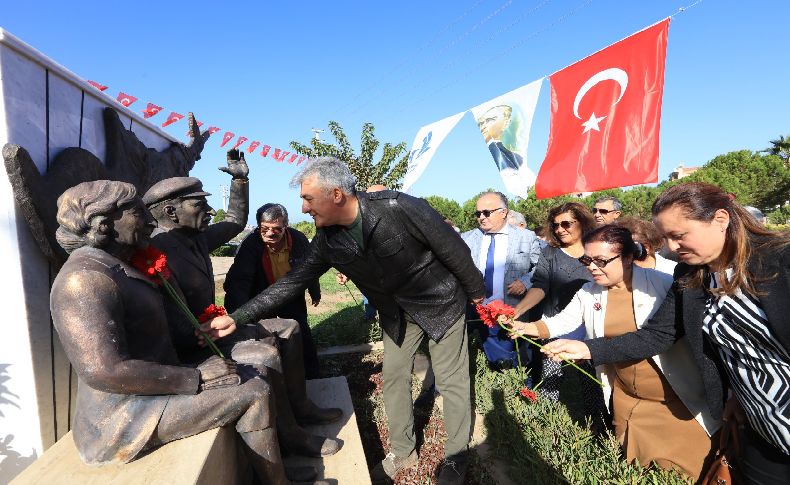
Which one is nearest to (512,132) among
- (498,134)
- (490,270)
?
(498,134)

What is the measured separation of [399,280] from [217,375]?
4.07 feet

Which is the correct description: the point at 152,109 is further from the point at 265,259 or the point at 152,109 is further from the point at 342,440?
the point at 342,440

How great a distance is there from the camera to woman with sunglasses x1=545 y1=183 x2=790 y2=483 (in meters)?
1.57

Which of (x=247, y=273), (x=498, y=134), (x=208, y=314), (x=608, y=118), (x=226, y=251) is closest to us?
(x=208, y=314)

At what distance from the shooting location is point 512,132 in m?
5.20

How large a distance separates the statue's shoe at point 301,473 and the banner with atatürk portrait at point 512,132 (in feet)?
12.1

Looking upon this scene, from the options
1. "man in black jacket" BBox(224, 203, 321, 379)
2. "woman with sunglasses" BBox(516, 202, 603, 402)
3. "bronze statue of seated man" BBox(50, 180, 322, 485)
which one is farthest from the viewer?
"man in black jacket" BBox(224, 203, 321, 379)

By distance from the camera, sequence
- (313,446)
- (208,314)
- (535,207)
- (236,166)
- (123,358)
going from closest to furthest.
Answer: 1. (123,358)
2. (208,314)
3. (313,446)
4. (236,166)
5. (535,207)

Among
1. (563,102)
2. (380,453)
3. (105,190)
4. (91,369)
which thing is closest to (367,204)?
(105,190)

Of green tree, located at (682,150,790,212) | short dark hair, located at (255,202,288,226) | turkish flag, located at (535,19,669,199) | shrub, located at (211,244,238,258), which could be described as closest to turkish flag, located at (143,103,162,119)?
short dark hair, located at (255,202,288,226)

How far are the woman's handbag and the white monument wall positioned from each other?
3427mm

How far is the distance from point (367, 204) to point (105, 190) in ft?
4.45

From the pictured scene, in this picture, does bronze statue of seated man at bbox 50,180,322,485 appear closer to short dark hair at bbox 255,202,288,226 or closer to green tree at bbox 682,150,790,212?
short dark hair at bbox 255,202,288,226

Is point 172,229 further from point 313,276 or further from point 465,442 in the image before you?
point 465,442
